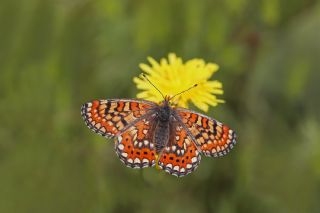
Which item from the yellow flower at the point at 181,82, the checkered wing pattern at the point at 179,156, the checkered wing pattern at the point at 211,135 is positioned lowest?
the checkered wing pattern at the point at 179,156

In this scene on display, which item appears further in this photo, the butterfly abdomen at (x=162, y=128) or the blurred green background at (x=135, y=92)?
the blurred green background at (x=135, y=92)

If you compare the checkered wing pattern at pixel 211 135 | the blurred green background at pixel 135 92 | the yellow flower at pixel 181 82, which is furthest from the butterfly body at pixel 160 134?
the blurred green background at pixel 135 92

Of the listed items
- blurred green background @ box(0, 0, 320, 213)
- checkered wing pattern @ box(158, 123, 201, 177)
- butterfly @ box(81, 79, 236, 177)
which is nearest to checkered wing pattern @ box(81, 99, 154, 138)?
butterfly @ box(81, 79, 236, 177)

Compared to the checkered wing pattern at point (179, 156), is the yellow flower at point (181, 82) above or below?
above

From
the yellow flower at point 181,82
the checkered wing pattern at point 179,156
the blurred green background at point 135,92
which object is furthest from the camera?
the blurred green background at point 135,92

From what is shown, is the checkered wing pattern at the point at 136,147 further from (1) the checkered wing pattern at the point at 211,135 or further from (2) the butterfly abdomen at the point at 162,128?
(1) the checkered wing pattern at the point at 211,135

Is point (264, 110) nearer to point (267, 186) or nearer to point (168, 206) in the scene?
point (267, 186)

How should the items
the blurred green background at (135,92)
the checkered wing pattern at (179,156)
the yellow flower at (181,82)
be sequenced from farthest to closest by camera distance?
the blurred green background at (135,92) → the yellow flower at (181,82) → the checkered wing pattern at (179,156)

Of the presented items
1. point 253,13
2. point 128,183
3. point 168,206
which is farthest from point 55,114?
point 253,13
